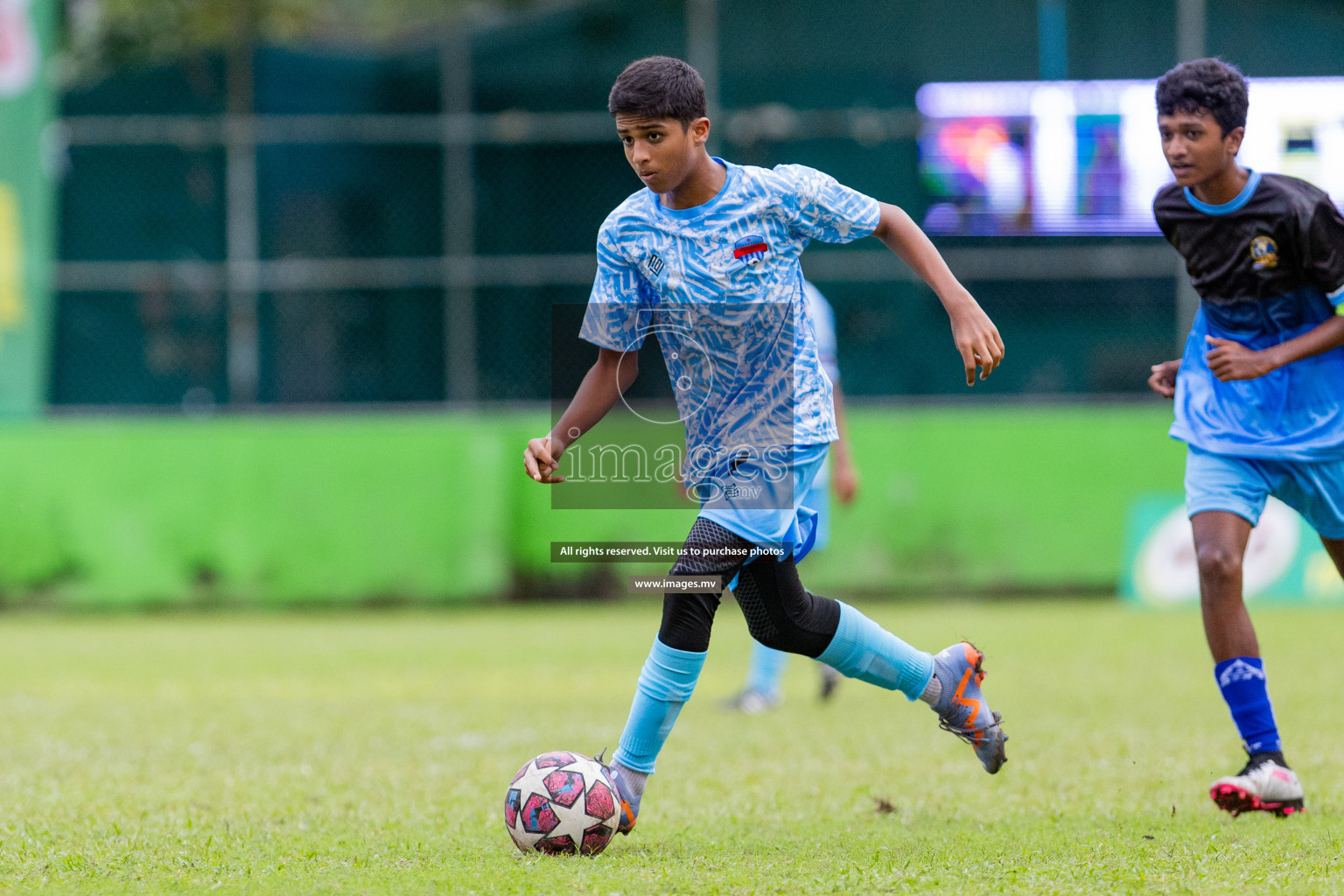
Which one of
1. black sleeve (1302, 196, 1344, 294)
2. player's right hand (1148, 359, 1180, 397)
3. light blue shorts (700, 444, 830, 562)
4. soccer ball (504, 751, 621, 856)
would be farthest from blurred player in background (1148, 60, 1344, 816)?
soccer ball (504, 751, 621, 856)

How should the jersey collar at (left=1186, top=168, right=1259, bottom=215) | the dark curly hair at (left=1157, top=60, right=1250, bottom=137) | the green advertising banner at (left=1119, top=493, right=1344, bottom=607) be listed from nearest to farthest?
the dark curly hair at (left=1157, top=60, right=1250, bottom=137), the jersey collar at (left=1186, top=168, right=1259, bottom=215), the green advertising banner at (left=1119, top=493, right=1344, bottom=607)

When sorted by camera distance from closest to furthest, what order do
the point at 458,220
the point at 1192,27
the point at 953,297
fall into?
the point at 953,297
the point at 1192,27
the point at 458,220

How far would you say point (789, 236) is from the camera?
434 cm

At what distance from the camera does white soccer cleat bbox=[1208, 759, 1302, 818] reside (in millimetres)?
4480

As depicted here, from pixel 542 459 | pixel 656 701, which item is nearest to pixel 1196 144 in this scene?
pixel 542 459

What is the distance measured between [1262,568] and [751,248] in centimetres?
941

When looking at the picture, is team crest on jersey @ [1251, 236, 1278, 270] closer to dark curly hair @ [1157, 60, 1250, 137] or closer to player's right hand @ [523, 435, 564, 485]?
dark curly hair @ [1157, 60, 1250, 137]

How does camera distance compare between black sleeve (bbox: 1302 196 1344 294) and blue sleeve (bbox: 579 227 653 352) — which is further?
black sleeve (bbox: 1302 196 1344 294)

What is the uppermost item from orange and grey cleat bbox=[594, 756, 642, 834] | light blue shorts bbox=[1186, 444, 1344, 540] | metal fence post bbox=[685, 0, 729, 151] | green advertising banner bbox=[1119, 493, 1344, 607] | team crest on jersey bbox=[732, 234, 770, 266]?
metal fence post bbox=[685, 0, 729, 151]

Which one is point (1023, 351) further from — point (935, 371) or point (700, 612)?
point (700, 612)

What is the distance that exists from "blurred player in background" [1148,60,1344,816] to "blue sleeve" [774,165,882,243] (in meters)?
1.06

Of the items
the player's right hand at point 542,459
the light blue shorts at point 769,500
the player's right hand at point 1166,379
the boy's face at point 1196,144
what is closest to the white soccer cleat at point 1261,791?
the player's right hand at point 1166,379

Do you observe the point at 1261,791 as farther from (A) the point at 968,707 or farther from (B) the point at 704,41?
(B) the point at 704,41

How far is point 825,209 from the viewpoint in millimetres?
4336
